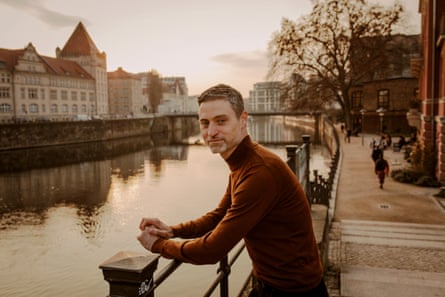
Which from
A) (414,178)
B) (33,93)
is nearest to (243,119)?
(414,178)

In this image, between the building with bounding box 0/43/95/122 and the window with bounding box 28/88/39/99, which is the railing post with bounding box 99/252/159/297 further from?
the window with bounding box 28/88/39/99

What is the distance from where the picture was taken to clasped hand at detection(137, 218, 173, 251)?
2459 mm

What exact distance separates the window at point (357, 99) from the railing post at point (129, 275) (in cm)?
5174

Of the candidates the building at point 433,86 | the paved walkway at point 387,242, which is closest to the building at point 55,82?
the building at point 433,86

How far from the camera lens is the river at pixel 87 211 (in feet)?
37.9

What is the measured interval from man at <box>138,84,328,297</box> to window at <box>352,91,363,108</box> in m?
51.0

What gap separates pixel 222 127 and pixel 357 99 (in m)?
51.8

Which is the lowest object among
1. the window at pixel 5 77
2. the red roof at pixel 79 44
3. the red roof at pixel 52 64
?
the window at pixel 5 77

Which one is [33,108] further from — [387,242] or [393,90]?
[387,242]

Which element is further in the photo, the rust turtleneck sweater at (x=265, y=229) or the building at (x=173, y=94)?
the building at (x=173, y=94)

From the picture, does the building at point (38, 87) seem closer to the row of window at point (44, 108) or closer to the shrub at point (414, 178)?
the row of window at point (44, 108)

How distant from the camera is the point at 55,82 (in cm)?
6906

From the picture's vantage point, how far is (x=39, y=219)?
18.0 meters

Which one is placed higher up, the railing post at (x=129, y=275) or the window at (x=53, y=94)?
the window at (x=53, y=94)
